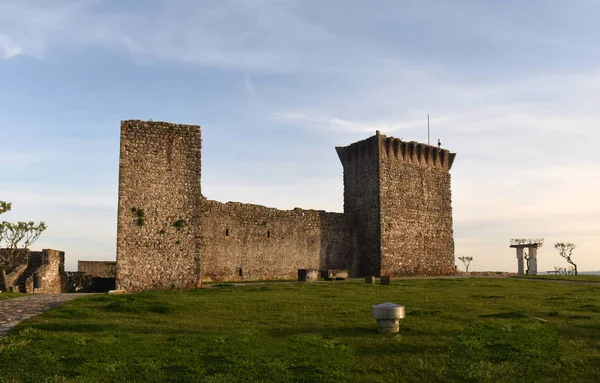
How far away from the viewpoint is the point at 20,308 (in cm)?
1562

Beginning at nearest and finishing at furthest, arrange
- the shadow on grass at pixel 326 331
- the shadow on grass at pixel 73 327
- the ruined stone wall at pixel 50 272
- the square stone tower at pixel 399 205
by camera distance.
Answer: the shadow on grass at pixel 326 331 → the shadow on grass at pixel 73 327 → the ruined stone wall at pixel 50 272 → the square stone tower at pixel 399 205

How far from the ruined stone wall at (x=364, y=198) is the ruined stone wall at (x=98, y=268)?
15.8 m

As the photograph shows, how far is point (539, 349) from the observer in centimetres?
990

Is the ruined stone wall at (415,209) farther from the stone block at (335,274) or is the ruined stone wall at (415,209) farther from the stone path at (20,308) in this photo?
the stone path at (20,308)

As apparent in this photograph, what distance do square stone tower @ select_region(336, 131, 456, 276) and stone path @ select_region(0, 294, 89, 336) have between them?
21.8 metres

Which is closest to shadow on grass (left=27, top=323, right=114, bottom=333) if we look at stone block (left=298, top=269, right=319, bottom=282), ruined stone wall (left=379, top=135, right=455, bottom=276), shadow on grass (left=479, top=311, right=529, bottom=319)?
shadow on grass (left=479, top=311, right=529, bottom=319)

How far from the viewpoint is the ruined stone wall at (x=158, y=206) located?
78.5 ft

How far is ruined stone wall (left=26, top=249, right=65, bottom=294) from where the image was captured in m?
24.8

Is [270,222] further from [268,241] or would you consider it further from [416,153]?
[416,153]

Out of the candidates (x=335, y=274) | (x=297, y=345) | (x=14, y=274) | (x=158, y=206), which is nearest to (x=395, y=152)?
(x=335, y=274)

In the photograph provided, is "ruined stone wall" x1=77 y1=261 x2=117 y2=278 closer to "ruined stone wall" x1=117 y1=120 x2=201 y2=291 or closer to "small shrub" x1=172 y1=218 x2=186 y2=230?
"ruined stone wall" x1=117 y1=120 x2=201 y2=291

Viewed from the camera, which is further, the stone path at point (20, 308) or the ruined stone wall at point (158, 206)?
the ruined stone wall at point (158, 206)

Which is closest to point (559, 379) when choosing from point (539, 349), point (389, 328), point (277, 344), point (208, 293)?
point (539, 349)

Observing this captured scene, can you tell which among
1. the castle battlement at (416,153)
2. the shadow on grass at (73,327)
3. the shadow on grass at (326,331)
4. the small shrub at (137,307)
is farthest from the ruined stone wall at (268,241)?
the shadow on grass at (326,331)
